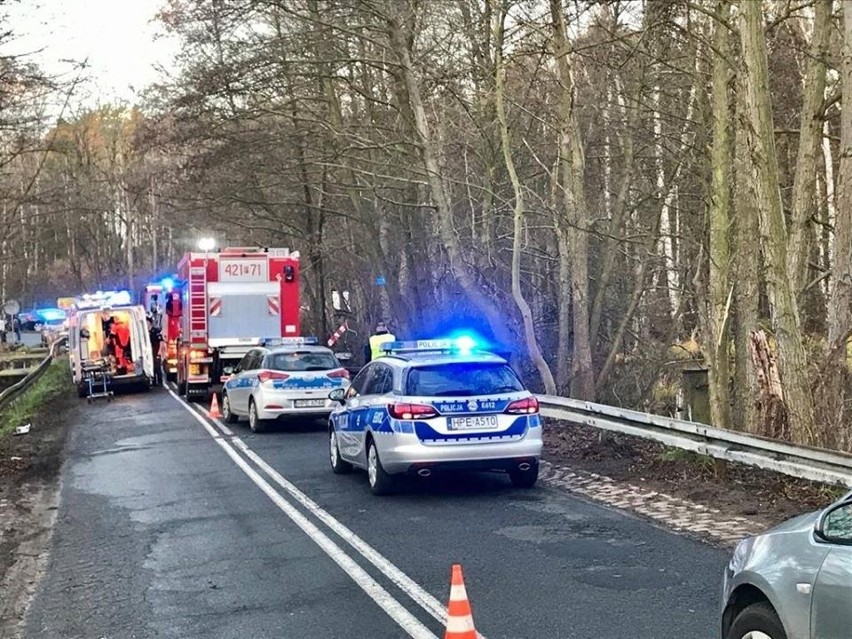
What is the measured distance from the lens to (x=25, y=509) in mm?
11555

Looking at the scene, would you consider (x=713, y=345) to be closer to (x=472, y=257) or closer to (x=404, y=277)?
(x=472, y=257)

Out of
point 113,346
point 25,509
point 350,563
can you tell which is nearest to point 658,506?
point 350,563

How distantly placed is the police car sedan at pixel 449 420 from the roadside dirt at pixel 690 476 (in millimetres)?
1429

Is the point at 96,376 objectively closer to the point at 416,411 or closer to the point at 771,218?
the point at 416,411

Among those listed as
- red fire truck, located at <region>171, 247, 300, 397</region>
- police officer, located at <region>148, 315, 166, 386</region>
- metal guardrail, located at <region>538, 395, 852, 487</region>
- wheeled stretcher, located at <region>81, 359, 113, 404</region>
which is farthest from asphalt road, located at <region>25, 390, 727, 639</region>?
police officer, located at <region>148, 315, 166, 386</region>

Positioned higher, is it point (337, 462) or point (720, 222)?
point (720, 222)

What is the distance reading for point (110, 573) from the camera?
8.26 metres

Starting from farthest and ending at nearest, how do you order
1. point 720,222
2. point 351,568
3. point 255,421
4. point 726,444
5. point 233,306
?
point 233,306 < point 255,421 < point 720,222 < point 726,444 < point 351,568

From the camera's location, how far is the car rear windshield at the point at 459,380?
11.0 m

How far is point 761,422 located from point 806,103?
4.56 m

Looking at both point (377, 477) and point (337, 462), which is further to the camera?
point (337, 462)

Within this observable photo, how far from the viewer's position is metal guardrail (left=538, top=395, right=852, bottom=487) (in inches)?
344

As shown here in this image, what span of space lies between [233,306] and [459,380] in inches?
559

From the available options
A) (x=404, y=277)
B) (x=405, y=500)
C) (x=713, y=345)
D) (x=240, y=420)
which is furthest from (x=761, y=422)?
(x=404, y=277)
